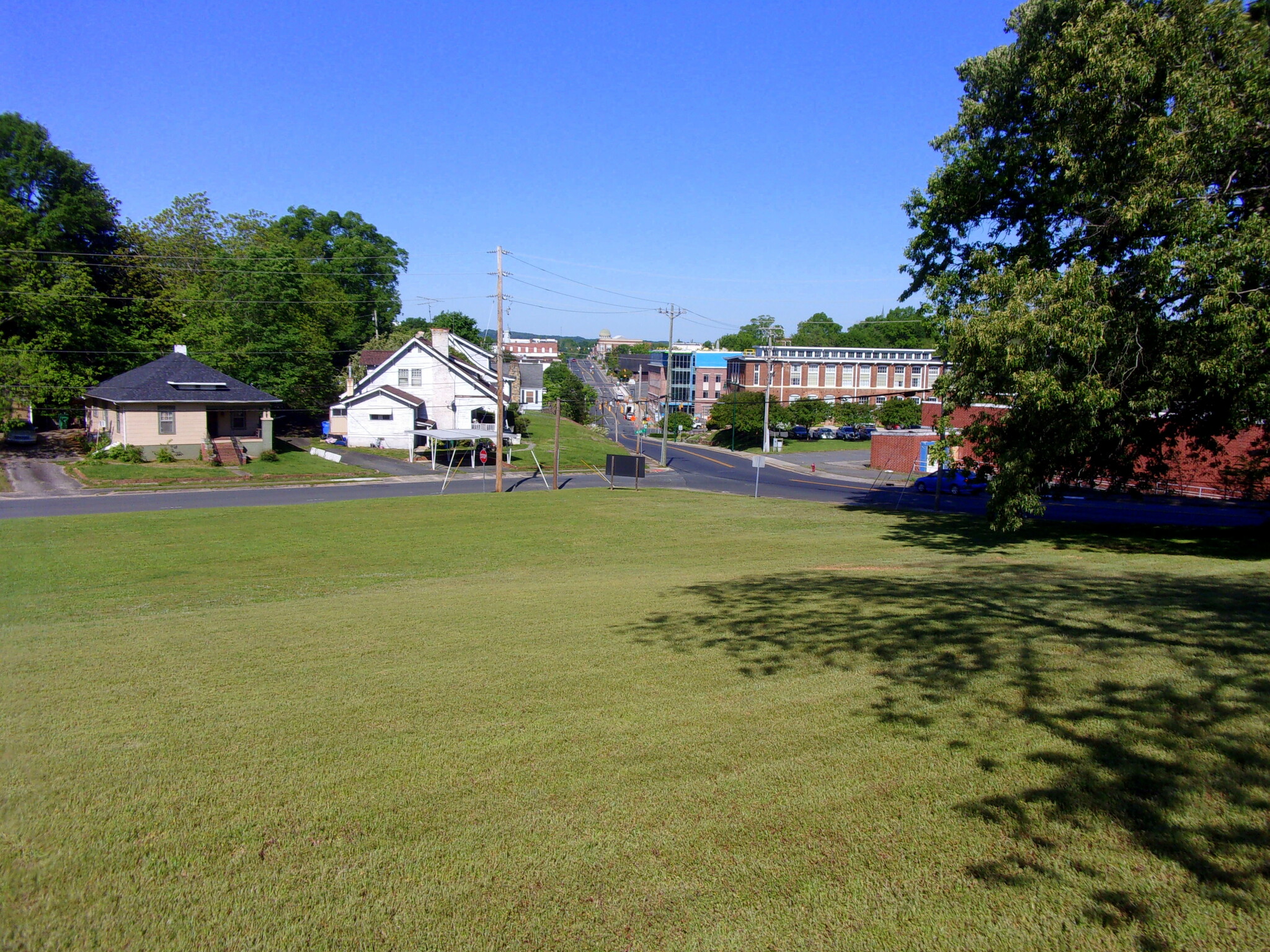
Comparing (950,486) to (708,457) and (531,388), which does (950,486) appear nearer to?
(708,457)

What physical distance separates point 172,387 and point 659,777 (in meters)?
Result: 54.4

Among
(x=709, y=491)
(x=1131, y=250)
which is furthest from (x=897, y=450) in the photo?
(x=1131, y=250)

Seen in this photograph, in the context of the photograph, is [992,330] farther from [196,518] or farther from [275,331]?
[275,331]

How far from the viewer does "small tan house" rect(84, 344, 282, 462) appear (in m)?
49.8

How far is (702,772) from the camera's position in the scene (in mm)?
6086

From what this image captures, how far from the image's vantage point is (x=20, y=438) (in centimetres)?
5403

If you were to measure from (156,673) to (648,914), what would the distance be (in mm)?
7532

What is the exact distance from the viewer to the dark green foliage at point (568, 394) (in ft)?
344

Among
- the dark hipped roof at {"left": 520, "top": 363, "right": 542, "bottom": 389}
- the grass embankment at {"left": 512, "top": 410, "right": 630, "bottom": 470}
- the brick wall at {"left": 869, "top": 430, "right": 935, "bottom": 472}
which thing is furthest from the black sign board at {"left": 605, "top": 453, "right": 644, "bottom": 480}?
the dark hipped roof at {"left": 520, "top": 363, "right": 542, "bottom": 389}

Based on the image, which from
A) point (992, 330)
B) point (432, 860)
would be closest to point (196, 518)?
point (992, 330)

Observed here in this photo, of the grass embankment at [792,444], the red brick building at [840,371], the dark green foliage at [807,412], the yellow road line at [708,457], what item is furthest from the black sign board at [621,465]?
the red brick building at [840,371]

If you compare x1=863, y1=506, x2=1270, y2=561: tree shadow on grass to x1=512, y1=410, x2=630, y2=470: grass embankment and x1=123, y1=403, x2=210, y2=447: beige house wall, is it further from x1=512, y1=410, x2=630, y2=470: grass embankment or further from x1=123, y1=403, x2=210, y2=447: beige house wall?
x1=123, y1=403, x2=210, y2=447: beige house wall

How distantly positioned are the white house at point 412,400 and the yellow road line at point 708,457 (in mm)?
19350

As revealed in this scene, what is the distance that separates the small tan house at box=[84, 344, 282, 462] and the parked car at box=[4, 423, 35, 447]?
3447 millimetres
